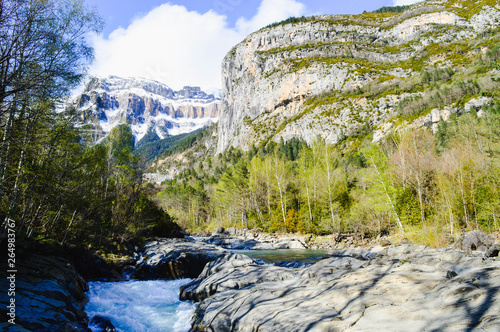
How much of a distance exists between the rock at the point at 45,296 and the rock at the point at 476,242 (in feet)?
59.9

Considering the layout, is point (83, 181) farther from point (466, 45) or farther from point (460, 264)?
point (466, 45)

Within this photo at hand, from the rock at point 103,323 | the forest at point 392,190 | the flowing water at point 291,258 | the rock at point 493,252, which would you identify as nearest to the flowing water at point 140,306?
the rock at point 103,323

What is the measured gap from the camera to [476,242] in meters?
13.5

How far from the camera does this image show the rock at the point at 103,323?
756 centimetres

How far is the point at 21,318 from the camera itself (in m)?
5.64

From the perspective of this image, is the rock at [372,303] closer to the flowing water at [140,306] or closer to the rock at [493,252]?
the flowing water at [140,306]

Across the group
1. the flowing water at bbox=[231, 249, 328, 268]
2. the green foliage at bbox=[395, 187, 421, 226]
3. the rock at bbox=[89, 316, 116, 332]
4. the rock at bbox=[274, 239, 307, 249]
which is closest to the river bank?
the rock at bbox=[89, 316, 116, 332]

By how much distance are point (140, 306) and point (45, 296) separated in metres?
3.81

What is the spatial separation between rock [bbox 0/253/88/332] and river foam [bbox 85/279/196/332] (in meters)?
0.80

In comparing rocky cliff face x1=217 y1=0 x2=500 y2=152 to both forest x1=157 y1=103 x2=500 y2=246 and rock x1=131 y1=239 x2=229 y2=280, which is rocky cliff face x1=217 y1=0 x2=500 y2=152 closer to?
forest x1=157 y1=103 x2=500 y2=246

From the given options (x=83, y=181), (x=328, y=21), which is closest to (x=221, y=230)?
(x=83, y=181)

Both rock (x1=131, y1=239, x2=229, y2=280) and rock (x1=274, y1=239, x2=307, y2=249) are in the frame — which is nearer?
rock (x1=131, y1=239, x2=229, y2=280)

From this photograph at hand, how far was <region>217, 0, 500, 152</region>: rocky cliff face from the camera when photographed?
9619 cm

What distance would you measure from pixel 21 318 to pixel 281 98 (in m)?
126
